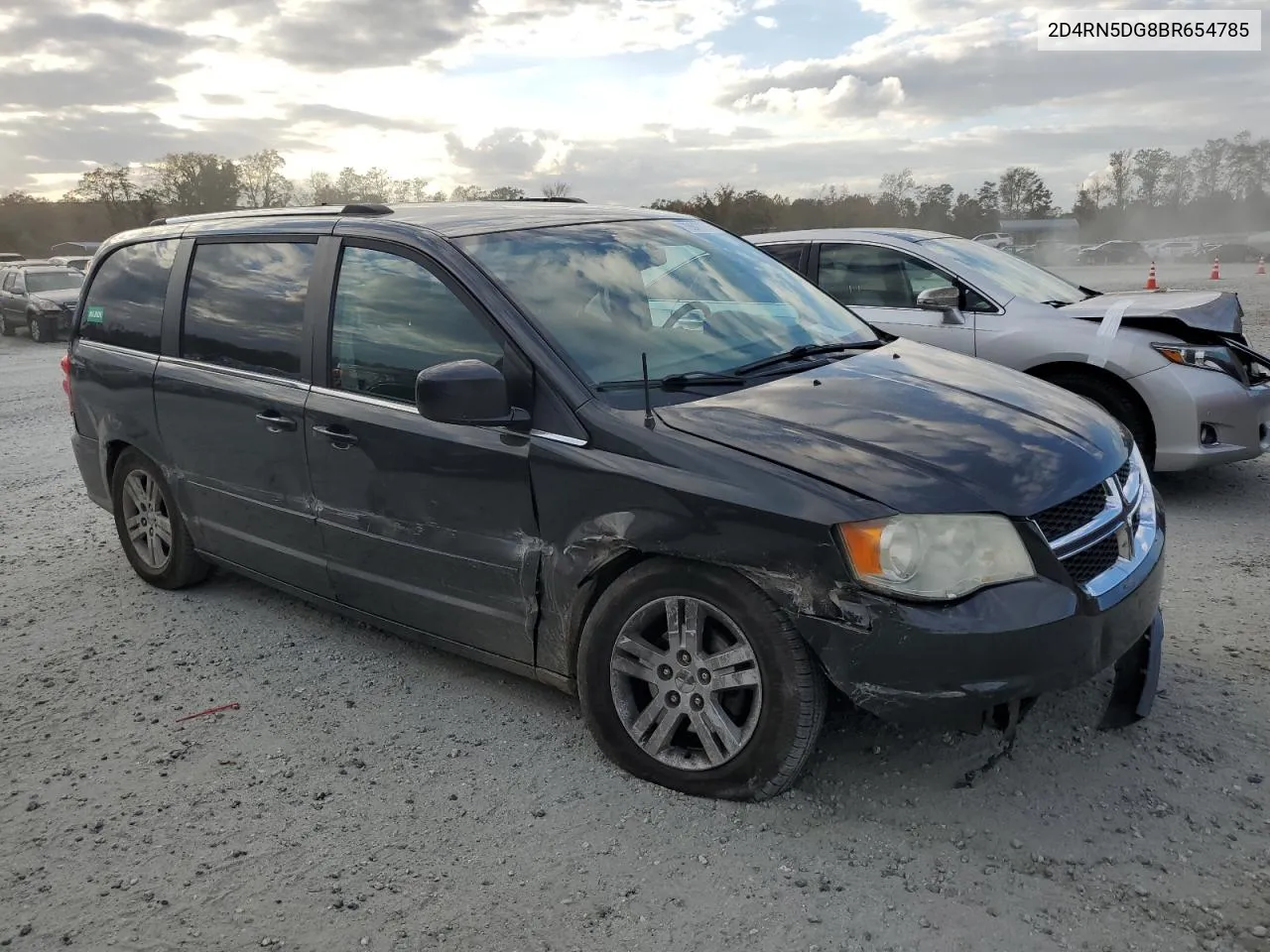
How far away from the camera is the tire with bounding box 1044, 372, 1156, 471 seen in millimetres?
6043

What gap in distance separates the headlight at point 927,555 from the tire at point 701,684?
0.30m

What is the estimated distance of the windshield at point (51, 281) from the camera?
79.4 ft

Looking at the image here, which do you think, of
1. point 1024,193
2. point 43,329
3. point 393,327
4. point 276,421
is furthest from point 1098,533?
point 1024,193

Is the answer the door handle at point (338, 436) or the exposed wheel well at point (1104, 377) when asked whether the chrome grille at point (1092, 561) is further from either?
the exposed wheel well at point (1104, 377)

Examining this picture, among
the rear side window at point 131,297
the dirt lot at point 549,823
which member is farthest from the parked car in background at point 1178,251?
the rear side window at point 131,297

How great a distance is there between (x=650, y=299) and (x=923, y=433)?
3.82 ft

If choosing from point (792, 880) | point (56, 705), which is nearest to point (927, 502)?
point (792, 880)

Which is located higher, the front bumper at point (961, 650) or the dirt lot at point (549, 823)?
the front bumper at point (961, 650)

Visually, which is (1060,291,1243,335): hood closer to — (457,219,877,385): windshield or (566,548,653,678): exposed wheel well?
(457,219,877,385): windshield

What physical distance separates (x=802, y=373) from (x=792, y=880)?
1.66m

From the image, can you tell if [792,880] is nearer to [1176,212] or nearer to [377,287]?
[377,287]

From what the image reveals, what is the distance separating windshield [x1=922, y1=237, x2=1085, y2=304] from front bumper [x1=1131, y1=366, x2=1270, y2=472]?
114 centimetres

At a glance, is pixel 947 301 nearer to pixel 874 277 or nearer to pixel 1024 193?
pixel 874 277

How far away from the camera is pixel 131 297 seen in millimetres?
5094
